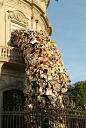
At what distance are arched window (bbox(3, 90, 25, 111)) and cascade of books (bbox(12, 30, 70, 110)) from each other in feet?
8.65

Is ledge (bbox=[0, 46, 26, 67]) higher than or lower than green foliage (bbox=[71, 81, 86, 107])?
higher

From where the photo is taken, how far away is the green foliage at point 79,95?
3184 cm

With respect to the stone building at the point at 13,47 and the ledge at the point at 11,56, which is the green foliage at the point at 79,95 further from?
the ledge at the point at 11,56

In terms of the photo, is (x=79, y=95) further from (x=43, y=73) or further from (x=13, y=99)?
(x=43, y=73)

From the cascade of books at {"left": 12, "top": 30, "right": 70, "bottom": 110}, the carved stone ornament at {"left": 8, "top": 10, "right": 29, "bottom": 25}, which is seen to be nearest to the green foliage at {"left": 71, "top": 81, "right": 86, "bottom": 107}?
the carved stone ornament at {"left": 8, "top": 10, "right": 29, "bottom": 25}

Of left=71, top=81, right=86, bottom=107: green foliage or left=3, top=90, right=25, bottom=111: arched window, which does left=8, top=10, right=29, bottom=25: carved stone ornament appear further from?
left=71, top=81, right=86, bottom=107: green foliage

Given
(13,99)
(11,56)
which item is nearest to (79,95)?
(13,99)

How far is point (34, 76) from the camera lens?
11.1 meters

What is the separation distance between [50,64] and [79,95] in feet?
74.4

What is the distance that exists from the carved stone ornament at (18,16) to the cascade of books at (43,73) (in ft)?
11.5

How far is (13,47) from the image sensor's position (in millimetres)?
13688

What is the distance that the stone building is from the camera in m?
13.5

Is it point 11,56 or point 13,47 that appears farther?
point 13,47

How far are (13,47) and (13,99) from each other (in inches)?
138
